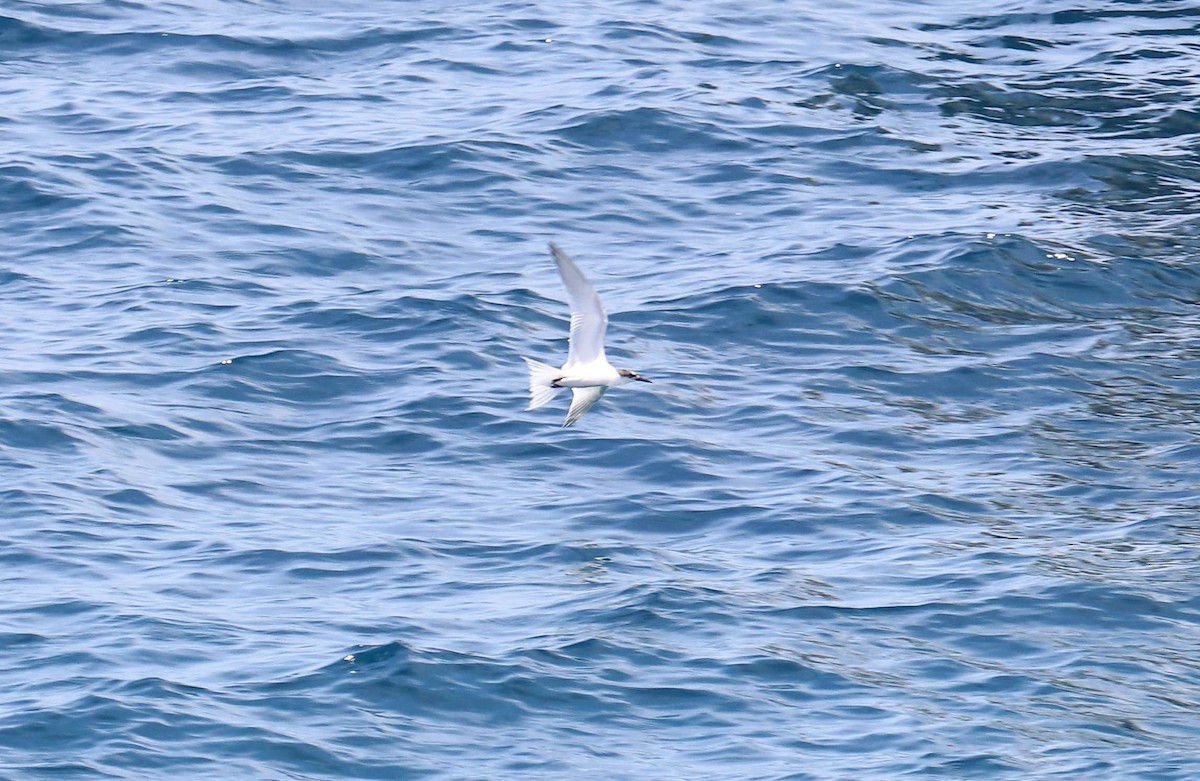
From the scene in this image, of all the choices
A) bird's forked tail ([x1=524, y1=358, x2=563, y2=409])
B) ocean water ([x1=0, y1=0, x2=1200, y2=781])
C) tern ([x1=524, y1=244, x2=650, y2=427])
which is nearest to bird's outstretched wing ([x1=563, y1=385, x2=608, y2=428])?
tern ([x1=524, y1=244, x2=650, y2=427])

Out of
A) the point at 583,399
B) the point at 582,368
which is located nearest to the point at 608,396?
the point at 583,399

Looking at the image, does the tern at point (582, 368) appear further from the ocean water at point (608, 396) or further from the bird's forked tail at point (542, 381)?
the ocean water at point (608, 396)

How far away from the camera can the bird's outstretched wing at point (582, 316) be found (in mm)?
12430

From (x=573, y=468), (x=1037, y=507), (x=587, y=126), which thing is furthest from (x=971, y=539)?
(x=587, y=126)

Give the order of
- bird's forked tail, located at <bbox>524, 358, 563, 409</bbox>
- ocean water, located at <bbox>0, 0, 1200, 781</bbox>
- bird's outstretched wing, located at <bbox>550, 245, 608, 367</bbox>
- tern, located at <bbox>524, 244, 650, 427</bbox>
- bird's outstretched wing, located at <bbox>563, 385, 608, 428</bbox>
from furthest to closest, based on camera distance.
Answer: bird's outstretched wing, located at <bbox>563, 385, 608, 428</bbox>
bird's forked tail, located at <bbox>524, 358, 563, 409</bbox>
tern, located at <bbox>524, 244, 650, 427</bbox>
bird's outstretched wing, located at <bbox>550, 245, 608, 367</bbox>
ocean water, located at <bbox>0, 0, 1200, 781</bbox>

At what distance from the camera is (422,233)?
1944 cm

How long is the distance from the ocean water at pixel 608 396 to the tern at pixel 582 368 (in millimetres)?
1165

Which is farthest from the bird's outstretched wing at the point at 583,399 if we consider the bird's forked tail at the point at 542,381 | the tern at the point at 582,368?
the bird's forked tail at the point at 542,381

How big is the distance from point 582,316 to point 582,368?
1.41ft

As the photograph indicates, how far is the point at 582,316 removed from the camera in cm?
1310

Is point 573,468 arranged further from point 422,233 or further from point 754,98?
point 754,98

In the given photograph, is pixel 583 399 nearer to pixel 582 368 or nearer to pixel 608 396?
pixel 582 368

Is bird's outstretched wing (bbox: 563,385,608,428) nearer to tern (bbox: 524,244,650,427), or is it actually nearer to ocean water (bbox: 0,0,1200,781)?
tern (bbox: 524,244,650,427)

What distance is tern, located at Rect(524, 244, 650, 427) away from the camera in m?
12.9
